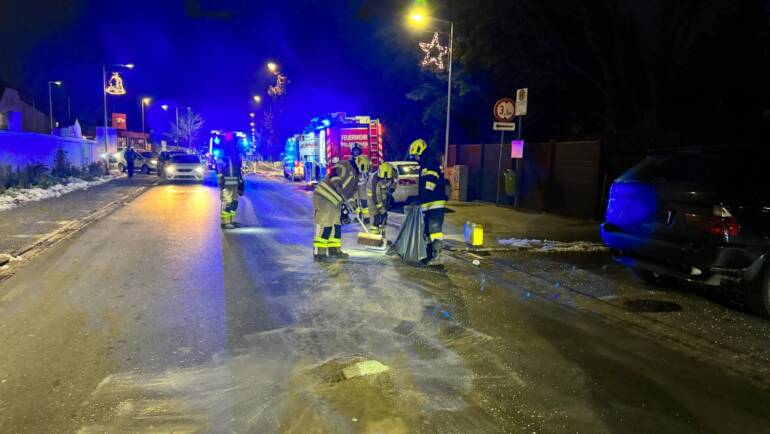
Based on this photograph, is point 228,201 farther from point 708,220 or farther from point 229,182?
point 708,220

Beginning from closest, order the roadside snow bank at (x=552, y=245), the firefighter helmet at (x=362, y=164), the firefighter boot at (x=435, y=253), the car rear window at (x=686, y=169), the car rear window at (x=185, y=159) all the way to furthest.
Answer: the car rear window at (x=686, y=169) → the firefighter boot at (x=435, y=253) → the firefighter helmet at (x=362, y=164) → the roadside snow bank at (x=552, y=245) → the car rear window at (x=185, y=159)

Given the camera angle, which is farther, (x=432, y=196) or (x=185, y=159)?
(x=185, y=159)

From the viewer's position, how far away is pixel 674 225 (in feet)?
21.1

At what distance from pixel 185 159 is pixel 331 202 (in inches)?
932

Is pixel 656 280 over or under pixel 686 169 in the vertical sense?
under

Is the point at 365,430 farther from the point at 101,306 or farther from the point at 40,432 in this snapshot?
the point at 101,306

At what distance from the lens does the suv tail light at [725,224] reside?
19.6 ft

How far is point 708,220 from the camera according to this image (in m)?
6.06

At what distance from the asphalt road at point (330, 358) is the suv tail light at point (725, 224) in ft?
4.82

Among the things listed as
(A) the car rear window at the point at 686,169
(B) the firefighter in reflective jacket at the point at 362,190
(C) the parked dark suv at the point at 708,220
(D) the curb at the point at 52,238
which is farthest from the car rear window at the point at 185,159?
(C) the parked dark suv at the point at 708,220

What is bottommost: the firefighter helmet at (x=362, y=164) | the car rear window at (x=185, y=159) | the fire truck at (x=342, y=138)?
the car rear window at (x=185, y=159)

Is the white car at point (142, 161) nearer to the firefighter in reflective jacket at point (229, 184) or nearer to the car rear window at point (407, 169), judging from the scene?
the car rear window at point (407, 169)

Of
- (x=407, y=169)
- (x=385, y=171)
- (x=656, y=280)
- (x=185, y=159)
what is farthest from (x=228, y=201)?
(x=185, y=159)

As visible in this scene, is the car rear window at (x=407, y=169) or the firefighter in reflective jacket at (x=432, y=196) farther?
the car rear window at (x=407, y=169)
